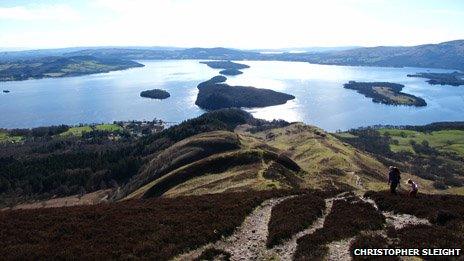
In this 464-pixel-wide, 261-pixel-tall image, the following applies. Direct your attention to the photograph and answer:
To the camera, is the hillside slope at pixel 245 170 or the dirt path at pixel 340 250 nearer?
the dirt path at pixel 340 250

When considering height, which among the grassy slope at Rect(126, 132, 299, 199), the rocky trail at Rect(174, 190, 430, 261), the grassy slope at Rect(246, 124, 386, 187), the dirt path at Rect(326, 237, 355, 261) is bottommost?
the grassy slope at Rect(246, 124, 386, 187)

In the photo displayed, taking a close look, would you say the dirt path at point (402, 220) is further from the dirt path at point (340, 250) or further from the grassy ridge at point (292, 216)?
the grassy ridge at point (292, 216)

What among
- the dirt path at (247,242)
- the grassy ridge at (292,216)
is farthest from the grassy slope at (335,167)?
the dirt path at (247,242)

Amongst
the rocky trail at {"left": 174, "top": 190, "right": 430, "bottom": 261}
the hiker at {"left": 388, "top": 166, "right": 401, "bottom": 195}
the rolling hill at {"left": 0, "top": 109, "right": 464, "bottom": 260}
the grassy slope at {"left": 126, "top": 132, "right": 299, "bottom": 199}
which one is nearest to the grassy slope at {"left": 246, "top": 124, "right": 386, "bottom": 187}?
the grassy slope at {"left": 126, "top": 132, "right": 299, "bottom": 199}

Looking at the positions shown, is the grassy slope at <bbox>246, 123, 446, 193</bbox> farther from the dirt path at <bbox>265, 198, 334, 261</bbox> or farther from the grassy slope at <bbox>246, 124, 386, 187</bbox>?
the dirt path at <bbox>265, 198, 334, 261</bbox>

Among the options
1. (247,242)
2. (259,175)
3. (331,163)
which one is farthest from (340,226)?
(331,163)

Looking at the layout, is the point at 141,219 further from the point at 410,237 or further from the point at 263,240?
the point at 410,237

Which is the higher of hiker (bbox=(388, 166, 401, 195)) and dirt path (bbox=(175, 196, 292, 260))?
hiker (bbox=(388, 166, 401, 195))

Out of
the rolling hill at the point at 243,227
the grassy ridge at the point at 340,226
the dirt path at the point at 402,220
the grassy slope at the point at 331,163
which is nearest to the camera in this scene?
the grassy ridge at the point at 340,226
